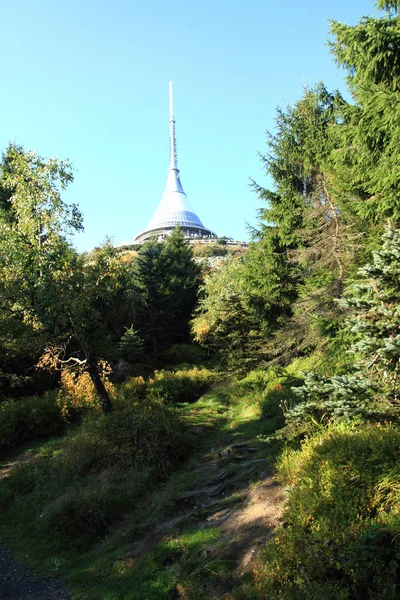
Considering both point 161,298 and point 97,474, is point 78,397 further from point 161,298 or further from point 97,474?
point 161,298

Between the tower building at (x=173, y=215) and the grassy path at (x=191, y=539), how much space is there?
3523 inches

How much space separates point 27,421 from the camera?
13.1 m

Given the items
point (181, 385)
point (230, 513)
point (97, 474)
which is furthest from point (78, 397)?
point (230, 513)

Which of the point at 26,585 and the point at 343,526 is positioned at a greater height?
the point at 343,526

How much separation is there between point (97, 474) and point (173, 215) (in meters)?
103

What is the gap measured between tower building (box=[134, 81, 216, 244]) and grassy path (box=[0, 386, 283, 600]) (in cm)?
8948

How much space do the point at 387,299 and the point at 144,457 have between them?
6.88 m

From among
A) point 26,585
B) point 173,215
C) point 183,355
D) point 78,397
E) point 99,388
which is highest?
point 173,215

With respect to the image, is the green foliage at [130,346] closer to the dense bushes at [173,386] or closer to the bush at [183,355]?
the bush at [183,355]

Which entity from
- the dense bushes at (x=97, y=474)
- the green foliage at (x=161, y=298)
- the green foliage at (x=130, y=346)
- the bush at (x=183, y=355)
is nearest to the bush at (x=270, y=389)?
the dense bushes at (x=97, y=474)

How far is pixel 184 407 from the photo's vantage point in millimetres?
15383

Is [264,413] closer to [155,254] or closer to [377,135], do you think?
[377,135]

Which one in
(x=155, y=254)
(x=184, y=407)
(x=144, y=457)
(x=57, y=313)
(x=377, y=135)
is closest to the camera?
(x=377, y=135)

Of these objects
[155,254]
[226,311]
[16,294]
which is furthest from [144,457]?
[155,254]
